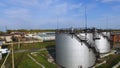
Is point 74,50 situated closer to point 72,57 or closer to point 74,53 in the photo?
point 74,53

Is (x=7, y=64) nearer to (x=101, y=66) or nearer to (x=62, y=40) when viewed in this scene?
(x=62, y=40)

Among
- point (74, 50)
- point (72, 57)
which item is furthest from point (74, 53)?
point (72, 57)

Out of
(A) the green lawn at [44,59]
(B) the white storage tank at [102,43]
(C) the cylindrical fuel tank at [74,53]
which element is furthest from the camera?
(B) the white storage tank at [102,43]

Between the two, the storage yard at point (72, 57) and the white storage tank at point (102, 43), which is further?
the white storage tank at point (102, 43)

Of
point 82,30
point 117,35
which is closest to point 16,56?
point 82,30

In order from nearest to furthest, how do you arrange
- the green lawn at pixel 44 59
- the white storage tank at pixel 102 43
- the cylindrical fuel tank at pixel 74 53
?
1. the cylindrical fuel tank at pixel 74 53
2. the green lawn at pixel 44 59
3. the white storage tank at pixel 102 43

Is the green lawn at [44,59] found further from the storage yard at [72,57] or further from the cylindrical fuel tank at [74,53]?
the cylindrical fuel tank at [74,53]

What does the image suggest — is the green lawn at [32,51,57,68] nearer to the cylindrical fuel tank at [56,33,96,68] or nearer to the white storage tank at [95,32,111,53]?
the cylindrical fuel tank at [56,33,96,68]

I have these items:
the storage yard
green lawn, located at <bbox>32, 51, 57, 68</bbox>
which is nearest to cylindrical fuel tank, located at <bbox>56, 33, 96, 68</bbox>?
the storage yard

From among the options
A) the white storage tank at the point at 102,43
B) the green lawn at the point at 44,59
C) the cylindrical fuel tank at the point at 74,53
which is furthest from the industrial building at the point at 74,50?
the white storage tank at the point at 102,43
